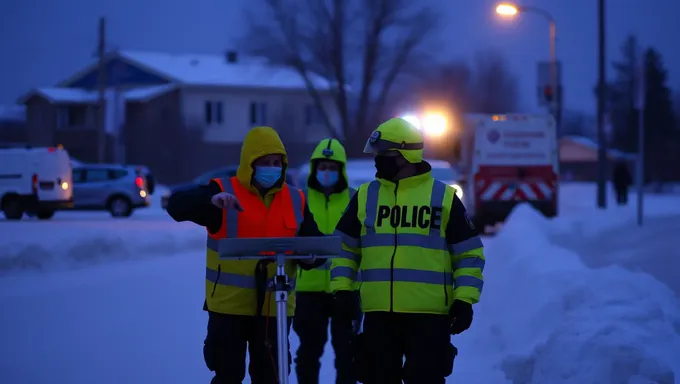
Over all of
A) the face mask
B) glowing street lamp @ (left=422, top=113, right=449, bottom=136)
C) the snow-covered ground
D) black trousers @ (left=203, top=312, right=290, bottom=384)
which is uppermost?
glowing street lamp @ (left=422, top=113, right=449, bottom=136)

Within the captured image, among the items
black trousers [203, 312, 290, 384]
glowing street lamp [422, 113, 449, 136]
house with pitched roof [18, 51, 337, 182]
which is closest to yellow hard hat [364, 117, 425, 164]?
black trousers [203, 312, 290, 384]

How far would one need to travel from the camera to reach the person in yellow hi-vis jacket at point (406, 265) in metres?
5.17

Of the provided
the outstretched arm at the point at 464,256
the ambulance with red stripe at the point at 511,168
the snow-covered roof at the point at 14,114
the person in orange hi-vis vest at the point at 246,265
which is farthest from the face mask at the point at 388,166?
the snow-covered roof at the point at 14,114

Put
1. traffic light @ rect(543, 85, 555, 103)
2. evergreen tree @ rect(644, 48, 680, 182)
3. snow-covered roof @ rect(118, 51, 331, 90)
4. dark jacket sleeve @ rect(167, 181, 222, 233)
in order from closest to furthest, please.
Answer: dark jacket sleeve @ rect(167, 181, 222, 233) → traffic light @ rect(543, 85, 555, 103) → snow-covered roof @ rect(118, 51, 331, 90) → evergreen tree @ rect(644, 48, 680, 182)

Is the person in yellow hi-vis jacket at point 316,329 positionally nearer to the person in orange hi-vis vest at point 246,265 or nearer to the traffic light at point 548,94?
the person in orange hi-vis vest at point 246,265

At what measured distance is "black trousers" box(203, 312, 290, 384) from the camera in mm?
5504

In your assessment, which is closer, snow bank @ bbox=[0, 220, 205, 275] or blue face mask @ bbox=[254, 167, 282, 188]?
blue face mask @ bbox=[254, 167, 282, 188]

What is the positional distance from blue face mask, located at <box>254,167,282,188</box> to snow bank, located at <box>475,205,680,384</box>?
2366 mm

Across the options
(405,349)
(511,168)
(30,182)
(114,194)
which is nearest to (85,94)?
(114,194)

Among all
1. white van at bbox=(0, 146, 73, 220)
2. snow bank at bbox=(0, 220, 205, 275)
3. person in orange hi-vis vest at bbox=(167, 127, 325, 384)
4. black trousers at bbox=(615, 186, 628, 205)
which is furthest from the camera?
black trousers at bbox=(615, 186, 628, 205)

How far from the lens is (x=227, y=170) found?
31.6m

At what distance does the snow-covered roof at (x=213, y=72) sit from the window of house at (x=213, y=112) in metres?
1.52

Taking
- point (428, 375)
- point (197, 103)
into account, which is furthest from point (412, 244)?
point (197, 103)

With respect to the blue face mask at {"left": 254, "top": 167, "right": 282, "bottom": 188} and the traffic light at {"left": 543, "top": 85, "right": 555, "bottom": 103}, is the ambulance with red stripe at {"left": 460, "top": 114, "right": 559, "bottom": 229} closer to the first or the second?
the traffic light at {"left": 543, "top": 85, "right": 555, "bottom": 103}
